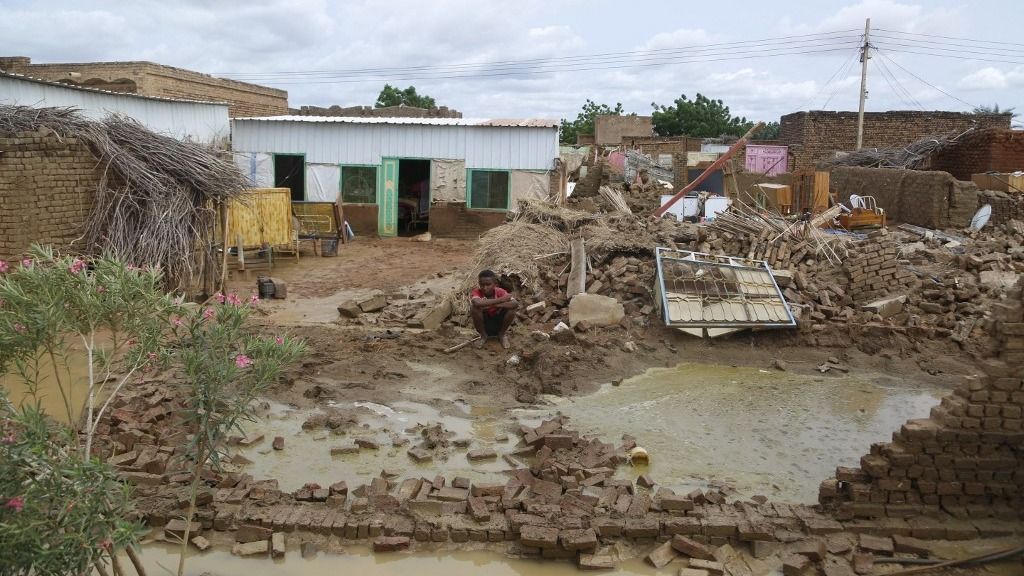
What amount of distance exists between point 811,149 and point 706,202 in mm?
11092

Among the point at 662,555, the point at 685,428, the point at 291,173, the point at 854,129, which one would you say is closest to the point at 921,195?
the point at 685,428

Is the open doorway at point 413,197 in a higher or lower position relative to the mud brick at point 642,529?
higher

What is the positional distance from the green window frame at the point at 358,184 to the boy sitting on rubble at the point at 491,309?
11.4 meters

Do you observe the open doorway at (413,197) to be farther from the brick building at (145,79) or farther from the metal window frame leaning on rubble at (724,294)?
the metal window frame leaning on rubble at (724,294)

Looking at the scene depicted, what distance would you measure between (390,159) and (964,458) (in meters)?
16.7

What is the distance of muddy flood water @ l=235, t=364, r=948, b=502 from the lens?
6258 millimetres

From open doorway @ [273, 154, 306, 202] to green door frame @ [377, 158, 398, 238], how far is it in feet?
6.90

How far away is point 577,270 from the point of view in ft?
37.3

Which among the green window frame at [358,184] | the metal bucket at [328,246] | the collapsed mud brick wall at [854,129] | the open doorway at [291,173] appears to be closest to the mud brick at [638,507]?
the metal bucket at [328,246]

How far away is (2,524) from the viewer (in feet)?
9.37

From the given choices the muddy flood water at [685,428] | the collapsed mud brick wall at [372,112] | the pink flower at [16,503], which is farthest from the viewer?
the collapsed mud brick wall at [372,112]

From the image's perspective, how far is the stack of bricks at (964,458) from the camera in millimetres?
5207

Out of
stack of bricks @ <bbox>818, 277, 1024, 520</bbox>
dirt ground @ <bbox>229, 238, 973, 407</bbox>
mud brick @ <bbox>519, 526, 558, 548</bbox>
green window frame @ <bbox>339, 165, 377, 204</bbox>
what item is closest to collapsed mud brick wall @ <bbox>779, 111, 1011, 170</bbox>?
green window frame @ <bbox>339, 165, 377, 204</bbox>

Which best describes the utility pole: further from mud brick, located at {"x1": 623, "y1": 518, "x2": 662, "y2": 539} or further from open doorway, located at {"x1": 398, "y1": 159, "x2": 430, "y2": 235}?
mud brick, located at {"x1": 623, "y1": 518, "x2": 662, "y2": 539}
